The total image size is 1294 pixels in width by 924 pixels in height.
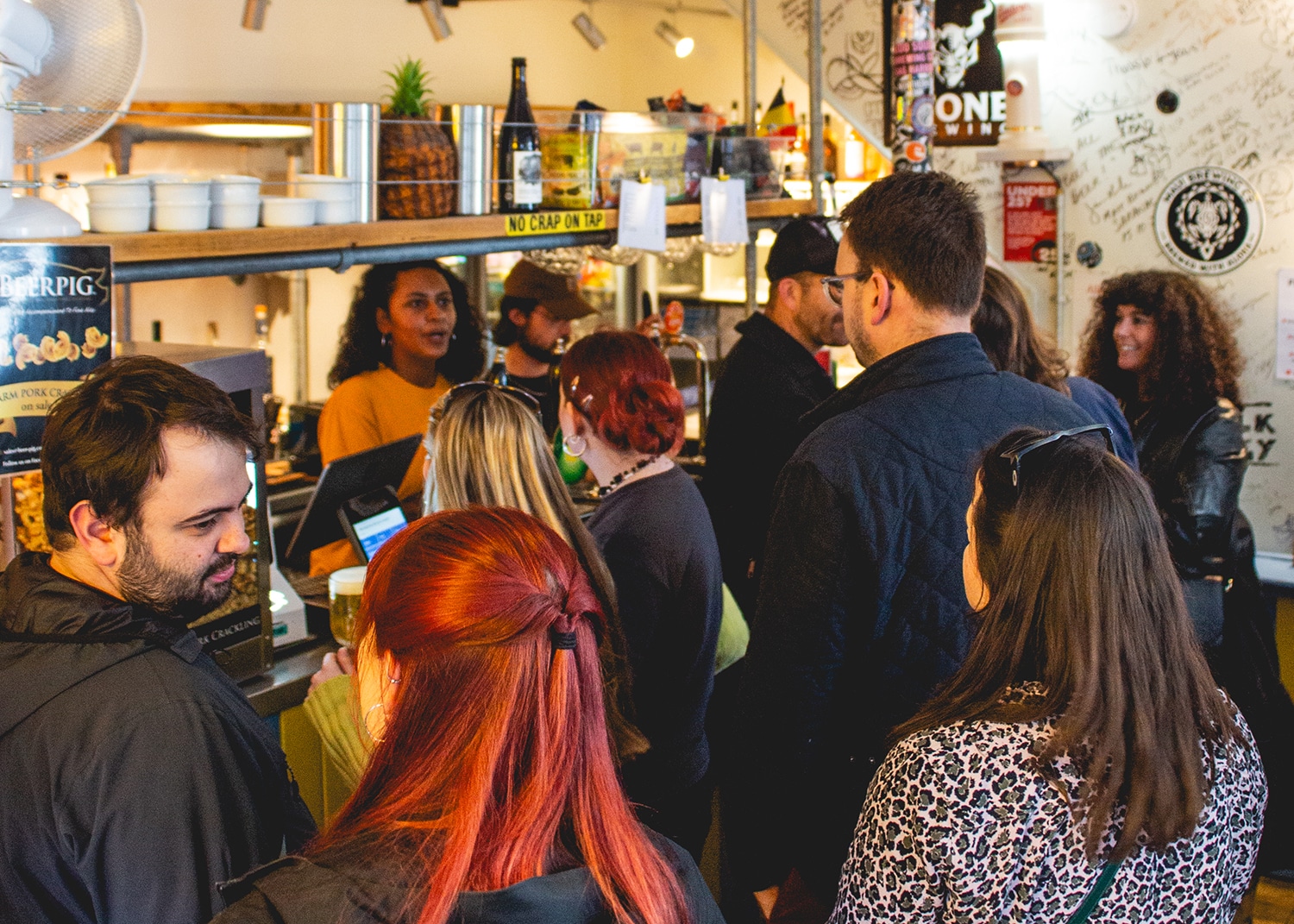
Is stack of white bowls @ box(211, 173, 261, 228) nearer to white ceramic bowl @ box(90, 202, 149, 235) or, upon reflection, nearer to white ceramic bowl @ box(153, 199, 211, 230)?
white ceramic bowl @ box(153, 199, 211, 230)

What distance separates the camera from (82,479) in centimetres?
147

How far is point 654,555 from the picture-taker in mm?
2277

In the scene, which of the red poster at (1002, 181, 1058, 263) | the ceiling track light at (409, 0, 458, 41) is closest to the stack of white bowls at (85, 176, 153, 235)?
the ceiling track light at (409, 0, 458, 41)

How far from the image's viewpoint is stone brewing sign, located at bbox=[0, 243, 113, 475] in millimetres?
1801

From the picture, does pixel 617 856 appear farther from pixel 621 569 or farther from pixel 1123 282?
pixel 1123 282

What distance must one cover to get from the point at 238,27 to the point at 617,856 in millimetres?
4596

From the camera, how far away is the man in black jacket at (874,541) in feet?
6.12

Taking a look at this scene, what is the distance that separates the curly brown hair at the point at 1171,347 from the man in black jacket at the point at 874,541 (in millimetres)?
1691

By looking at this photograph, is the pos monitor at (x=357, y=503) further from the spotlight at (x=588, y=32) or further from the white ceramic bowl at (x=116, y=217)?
the spotlight at (x=588, y=32)

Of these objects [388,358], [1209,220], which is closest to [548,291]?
[388,358]

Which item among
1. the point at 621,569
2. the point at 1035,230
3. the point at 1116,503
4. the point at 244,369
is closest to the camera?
the point at 1116,503

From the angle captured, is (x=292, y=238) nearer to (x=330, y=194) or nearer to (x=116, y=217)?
(x=330, y=194)

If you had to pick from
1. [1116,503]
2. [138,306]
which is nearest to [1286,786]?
[1116,503]

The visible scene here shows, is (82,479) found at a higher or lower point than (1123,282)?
lower
